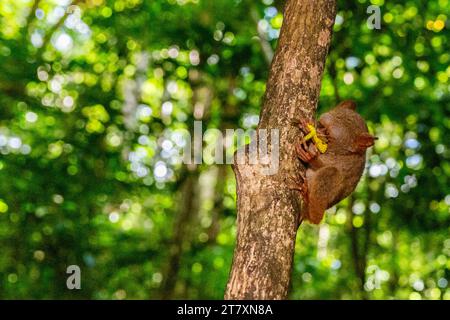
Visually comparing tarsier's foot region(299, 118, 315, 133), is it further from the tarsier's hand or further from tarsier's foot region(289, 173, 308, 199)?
tarsier's foot region(289, 173, 308, 199)

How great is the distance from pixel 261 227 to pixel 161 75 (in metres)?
5.40

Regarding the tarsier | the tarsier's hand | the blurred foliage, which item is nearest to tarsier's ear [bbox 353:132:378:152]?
the tarsier

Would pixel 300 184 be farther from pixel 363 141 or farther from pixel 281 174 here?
pixel 363 141

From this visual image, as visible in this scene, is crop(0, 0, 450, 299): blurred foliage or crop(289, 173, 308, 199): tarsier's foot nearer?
crop(289, 173, 308, 199): tarsier's foot

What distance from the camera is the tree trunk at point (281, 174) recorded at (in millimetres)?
2426

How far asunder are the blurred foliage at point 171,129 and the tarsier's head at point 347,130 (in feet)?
9.46

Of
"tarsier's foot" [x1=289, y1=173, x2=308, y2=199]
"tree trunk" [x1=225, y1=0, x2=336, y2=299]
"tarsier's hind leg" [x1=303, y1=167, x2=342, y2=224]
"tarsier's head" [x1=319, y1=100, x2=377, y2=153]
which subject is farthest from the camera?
"tarsier's head" [x1=319, y1=100, x2=377, y2=153]

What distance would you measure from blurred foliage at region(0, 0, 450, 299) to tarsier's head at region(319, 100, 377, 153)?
2884 mm

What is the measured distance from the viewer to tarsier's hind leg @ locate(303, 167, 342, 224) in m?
3.02

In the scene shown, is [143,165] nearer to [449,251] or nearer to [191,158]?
[191,158]

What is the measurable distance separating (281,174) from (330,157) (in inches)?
23.7

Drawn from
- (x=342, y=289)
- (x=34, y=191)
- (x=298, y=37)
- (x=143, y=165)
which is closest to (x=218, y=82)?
(x=143, y=165)

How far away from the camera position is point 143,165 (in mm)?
7176
